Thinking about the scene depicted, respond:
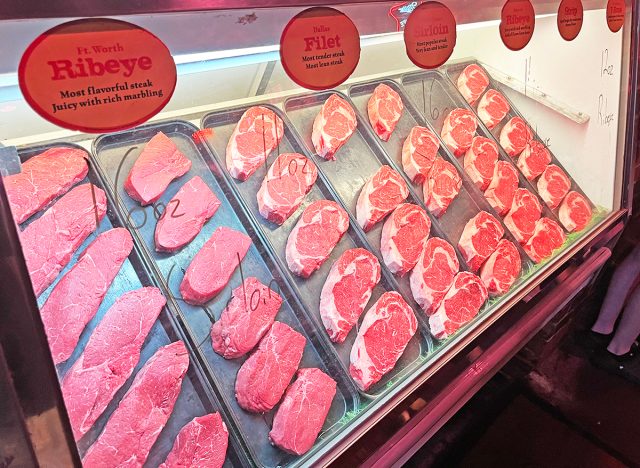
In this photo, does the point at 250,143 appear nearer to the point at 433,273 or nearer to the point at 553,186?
the point at 433,273

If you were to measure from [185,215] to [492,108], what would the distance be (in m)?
1.91

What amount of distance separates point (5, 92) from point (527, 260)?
2126mm

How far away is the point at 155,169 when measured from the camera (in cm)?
179

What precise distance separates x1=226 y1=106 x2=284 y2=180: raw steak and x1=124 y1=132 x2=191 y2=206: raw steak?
17 cm

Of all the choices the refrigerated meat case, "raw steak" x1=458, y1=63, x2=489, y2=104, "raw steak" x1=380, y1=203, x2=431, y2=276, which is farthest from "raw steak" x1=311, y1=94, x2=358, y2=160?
"raw steak" x1=458, y1=63, x2=489, y2=104

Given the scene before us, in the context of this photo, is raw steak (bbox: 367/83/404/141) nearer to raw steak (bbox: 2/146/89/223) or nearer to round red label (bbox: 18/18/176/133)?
raw steak (bbox: 2/146/89/223)

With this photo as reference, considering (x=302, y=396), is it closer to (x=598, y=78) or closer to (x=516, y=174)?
(x=516, y=174)

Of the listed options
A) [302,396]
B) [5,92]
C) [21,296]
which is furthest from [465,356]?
[5,92]

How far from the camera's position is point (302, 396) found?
1.67 meters

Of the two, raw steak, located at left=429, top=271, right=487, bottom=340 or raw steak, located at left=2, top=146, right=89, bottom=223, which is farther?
raw steak, located at left=429, top=271, right=487, bottom=340

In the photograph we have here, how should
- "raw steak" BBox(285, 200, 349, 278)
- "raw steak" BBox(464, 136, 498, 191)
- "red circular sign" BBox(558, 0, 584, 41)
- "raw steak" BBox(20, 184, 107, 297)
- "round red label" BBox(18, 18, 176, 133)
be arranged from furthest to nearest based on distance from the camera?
"raw steak" BBox(464, 136, 498, 191) → "red circular sign" BBox(558, 0, 584, 41) → "raw steak" BBox(285, 200, 349, 278) → "raw steak" BBox(20, 184, 107, 297) → "round red label" BBox(18, 18, 176, 133)

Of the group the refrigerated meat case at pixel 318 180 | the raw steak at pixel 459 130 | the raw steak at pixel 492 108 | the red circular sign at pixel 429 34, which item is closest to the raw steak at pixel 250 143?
the refrigerated meat case at pixel 318 180

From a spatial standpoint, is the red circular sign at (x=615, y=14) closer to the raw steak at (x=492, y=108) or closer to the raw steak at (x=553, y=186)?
the raw steak at (x=492, y=108)

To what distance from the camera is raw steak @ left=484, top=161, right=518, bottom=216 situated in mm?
2549
